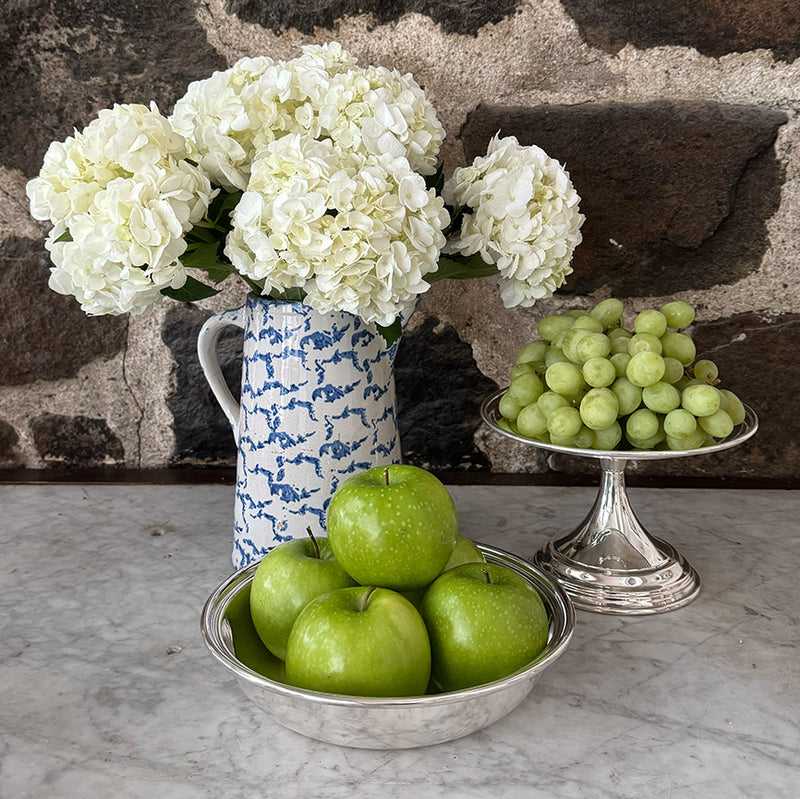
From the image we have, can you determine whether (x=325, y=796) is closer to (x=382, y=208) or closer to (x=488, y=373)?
(x=382, y=208)

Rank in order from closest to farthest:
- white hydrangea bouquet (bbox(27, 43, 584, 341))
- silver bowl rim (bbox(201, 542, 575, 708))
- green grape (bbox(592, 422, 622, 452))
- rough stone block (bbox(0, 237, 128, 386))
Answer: silver bowl rim (bbox(201, 542, 575, 708))
white hydrangea bouquet (bbox(27, 43, 584, 341))
green grape (bbox(592, 422, 622, 452))
rough stone block (bbox(0, 237, 128, 386))

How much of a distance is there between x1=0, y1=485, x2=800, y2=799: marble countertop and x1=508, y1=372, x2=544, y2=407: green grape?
185 mm

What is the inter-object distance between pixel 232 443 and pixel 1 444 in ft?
0.97

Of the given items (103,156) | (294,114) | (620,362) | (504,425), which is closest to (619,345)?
(620,362)

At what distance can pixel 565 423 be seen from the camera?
76 centimetres

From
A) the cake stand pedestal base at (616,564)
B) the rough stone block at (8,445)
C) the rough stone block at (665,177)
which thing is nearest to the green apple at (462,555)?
the cake stand pedestal base at (616,564)

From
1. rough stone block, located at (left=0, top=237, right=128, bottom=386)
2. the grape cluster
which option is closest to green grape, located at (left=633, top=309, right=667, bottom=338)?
the grape cluster

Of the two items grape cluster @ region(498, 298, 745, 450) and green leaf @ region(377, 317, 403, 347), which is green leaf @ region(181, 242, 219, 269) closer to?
green leaf @ region(377, 317, 403, 347)

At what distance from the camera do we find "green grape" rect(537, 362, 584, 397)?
781mm

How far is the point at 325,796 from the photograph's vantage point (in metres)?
0.57

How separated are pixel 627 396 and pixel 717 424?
0.08 meters

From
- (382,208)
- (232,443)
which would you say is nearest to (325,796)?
(382,208)

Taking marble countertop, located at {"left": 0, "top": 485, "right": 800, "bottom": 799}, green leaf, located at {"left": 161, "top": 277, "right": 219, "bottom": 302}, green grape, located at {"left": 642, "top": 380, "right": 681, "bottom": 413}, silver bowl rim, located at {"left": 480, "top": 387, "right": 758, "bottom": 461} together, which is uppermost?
green leaf, located at {"left": 161, "top": 277, "right": 219, "bottom": 302}

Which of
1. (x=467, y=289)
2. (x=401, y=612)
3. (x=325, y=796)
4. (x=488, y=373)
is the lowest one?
(x=325, y=796)
